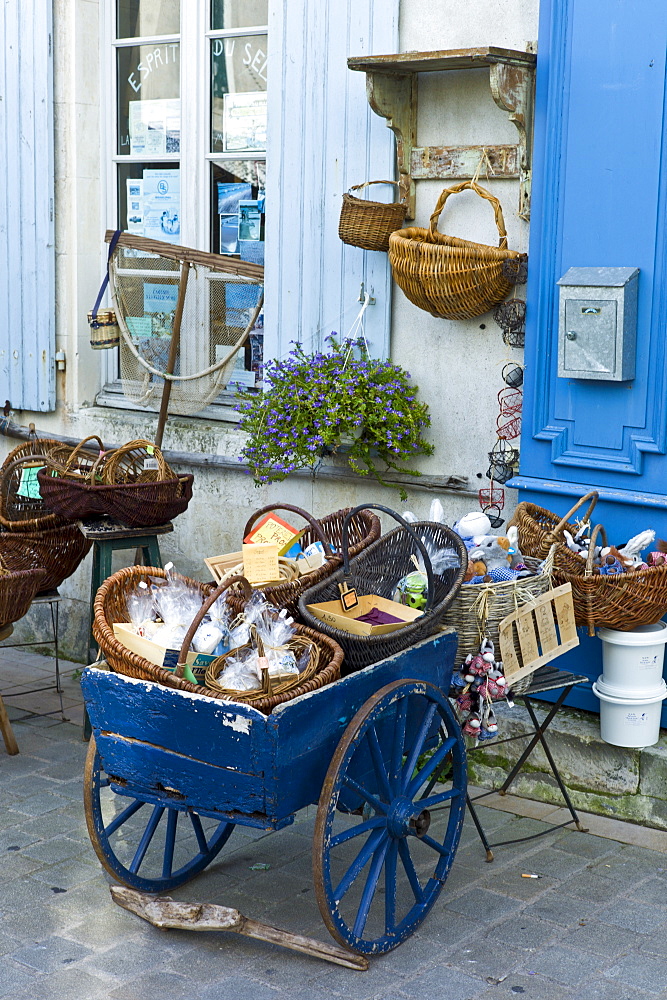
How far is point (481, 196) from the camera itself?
449cm

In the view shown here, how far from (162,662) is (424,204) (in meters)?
2.40

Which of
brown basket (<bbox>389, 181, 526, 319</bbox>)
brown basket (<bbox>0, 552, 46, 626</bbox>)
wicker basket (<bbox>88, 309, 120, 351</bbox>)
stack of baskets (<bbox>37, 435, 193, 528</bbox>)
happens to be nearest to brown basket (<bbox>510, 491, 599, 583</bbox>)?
brown basket (<bbox>389, 181, 526, 319</bbox>)

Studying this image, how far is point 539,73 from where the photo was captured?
4.27m

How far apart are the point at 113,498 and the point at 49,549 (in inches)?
23.4

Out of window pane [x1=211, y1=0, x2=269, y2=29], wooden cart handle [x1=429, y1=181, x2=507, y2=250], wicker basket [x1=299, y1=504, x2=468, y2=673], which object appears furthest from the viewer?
window pane [x1=211, y1=0, x2=269, y2=29]

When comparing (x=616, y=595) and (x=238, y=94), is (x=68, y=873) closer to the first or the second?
(x=616, y=595)

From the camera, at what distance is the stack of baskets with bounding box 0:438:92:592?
16.5ft

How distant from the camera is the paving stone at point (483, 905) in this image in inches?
138

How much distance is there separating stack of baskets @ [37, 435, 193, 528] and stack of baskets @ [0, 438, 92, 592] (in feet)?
0.58

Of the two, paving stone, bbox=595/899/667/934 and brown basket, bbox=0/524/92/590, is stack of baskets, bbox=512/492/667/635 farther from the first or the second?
brown basket, bbox=0/524/92/590

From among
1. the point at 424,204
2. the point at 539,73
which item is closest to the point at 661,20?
the point at 539,73

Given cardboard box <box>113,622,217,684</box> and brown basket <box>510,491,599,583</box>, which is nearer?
cardboard box <box>113,622,217,684</box>

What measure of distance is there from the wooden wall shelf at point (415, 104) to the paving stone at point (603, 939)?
252 centimetres

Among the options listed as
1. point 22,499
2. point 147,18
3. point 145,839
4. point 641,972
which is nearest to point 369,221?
point 22,499
